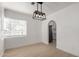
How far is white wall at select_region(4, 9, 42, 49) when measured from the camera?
1.16m

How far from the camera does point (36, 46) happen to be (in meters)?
1.30

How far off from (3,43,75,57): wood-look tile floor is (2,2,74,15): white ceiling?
2.01ft

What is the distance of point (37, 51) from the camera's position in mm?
1240

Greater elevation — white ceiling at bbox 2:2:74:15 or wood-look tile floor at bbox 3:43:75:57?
white ceiling at bbox 2:2:74:15

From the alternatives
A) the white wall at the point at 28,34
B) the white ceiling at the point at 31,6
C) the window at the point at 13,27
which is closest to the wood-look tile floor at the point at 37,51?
the white wall at the point at 28,34

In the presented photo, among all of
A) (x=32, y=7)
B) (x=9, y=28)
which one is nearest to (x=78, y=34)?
(x=32, y=7)

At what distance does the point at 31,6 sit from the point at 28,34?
0.49 m

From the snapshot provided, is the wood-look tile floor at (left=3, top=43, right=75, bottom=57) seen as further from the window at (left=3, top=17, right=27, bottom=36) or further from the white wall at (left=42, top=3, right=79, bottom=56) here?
the window at (left=3, top=17, right=27, bottom=36)

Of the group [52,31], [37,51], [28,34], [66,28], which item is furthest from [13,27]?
[66,28]

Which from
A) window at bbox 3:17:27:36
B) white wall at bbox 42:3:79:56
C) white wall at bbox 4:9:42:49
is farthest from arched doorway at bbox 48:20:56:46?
window at bbox 3:17:27:36

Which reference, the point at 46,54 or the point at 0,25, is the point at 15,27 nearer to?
the point at 0,25

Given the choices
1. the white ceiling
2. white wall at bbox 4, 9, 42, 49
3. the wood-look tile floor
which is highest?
the white ceiling

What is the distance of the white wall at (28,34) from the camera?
1.16 metres

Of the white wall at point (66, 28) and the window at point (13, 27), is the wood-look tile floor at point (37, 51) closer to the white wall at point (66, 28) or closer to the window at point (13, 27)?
the white wall at point (66, 28)
